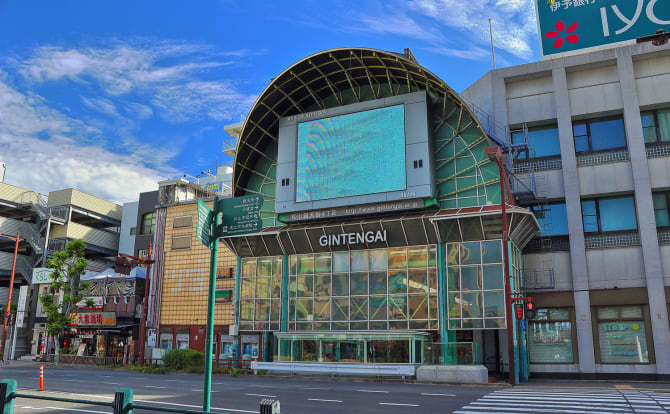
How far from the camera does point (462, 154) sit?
36906 mm

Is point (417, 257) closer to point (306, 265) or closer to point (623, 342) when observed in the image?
point (306, 265)

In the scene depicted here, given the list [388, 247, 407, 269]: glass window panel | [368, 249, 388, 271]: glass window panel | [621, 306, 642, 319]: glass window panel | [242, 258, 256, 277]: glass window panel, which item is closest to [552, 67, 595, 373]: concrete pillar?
[621, 306, 642, 319]: glass window panel

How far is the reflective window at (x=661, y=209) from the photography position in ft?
113

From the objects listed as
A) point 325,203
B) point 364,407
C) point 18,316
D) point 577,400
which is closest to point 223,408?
point 364,407

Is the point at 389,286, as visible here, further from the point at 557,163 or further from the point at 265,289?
the point at 557,163

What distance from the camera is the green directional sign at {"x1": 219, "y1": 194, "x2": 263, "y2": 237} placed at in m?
9.43

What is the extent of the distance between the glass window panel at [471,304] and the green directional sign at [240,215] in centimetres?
2625

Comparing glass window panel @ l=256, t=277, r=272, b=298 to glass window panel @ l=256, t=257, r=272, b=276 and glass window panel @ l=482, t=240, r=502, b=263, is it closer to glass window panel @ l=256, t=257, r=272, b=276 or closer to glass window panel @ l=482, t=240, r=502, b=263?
glass window panel @ l=256, t=257, r=272, b=276

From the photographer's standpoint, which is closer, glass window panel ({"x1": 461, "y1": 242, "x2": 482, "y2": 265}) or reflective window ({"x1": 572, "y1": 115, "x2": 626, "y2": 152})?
glass window panel ({"x1": 461, "y1": 242, "x2": 482, "y2": 265})

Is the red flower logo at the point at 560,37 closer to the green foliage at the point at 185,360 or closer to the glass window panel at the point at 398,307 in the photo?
the glass window panel at the point at 398,307

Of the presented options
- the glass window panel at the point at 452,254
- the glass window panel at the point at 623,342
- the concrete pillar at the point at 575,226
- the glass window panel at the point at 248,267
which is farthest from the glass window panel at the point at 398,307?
the glass window panel at the point at 623,342

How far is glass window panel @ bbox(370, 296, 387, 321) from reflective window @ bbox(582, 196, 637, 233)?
14.6 metres

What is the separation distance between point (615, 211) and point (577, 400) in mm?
20824

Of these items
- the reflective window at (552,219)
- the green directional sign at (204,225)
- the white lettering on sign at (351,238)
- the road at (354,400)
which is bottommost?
the road at (354,400)
